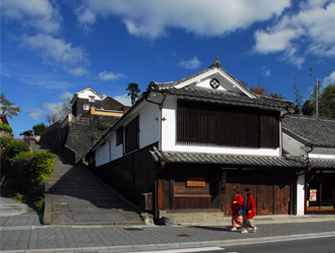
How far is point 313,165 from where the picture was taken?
15.5m

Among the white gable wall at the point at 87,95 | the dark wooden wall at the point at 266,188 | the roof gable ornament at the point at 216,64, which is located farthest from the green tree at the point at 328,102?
the white gable wall at the point at 87,95

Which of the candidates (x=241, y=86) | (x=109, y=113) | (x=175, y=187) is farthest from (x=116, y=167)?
(x=109, y=113)

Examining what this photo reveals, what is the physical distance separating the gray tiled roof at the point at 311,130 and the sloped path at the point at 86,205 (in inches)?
404

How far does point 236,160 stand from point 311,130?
8494 mm

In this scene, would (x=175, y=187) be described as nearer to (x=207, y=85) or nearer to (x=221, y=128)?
(x=221, y=128)

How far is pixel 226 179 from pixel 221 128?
250cm

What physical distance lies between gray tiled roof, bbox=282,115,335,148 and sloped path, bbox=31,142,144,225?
33.6 ft

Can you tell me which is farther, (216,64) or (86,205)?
(216,64)

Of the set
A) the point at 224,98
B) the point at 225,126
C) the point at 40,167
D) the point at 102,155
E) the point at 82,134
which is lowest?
the point at 40,167

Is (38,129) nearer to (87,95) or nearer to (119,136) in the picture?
(87,95)

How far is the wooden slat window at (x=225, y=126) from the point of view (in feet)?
45.2

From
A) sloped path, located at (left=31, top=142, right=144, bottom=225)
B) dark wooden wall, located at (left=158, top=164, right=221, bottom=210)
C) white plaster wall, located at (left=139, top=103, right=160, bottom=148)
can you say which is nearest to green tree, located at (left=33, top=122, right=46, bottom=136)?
sloped path, located at (left=31, top=142, right=144, bottom=225)

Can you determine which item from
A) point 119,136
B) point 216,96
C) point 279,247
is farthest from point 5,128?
point 279,247

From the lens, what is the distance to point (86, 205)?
50.2ft
